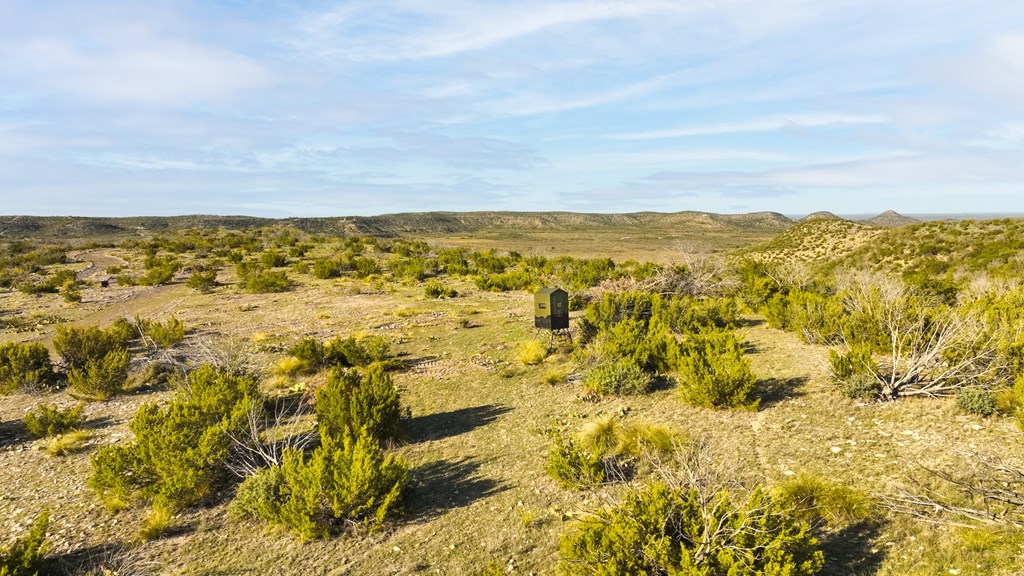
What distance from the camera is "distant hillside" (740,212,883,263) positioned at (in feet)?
134

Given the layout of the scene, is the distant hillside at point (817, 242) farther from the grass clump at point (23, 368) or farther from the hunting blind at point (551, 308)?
the grass clump at point (23, 368)

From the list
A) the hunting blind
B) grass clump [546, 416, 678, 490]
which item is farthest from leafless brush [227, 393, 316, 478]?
the hunting blind

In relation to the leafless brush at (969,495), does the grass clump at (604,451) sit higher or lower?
lower

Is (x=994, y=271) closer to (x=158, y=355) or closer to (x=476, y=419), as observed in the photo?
(x=476, y=419)

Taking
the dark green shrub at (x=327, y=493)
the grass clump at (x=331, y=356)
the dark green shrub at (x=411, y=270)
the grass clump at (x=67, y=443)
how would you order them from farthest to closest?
the dark green shrub at (x=411, y=270) < the grass clump at (x=331, y=356) < the grass clump at (x=67, y=443) < the dark green shrub at (x=327, y=493)

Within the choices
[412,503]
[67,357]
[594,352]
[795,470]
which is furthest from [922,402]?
[67,357]

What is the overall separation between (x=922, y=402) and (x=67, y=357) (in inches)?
771

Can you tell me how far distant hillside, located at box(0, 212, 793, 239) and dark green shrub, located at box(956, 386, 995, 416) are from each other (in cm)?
8918

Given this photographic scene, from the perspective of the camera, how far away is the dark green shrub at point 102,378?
37.8ft

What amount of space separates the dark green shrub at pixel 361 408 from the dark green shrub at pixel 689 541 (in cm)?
467

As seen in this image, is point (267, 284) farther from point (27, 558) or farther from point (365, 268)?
point (27, 558)

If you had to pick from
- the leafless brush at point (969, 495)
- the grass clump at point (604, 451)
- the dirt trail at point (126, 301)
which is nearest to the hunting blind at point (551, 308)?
the grass clump at point (604, 451)

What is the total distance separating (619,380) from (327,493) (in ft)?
21.8

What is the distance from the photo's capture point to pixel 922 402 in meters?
8.70
